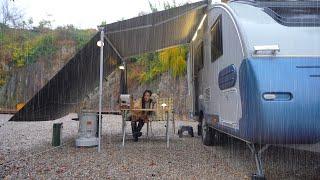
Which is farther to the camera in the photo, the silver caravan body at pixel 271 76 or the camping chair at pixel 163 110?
the camping chair at pixel 163 110

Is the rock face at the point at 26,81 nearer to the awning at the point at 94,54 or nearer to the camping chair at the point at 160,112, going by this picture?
the awning at the point at 94,54

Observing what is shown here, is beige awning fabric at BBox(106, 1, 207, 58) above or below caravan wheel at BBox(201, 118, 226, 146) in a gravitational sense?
above

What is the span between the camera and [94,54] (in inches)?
315

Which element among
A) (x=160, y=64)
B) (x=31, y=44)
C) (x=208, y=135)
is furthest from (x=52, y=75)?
(x=208, y=135)

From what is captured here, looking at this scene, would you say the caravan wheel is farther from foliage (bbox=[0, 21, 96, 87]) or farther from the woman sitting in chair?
foliage (bbox=[0, 21, 96, 87])

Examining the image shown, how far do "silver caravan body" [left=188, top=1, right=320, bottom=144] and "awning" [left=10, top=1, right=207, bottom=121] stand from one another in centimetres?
235

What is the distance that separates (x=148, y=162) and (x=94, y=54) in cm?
273

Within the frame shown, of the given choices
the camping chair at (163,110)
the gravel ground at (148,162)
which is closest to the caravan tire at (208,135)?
the gravel ground at (148,162)

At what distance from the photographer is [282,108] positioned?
14.2ft

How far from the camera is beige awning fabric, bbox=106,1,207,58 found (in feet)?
24.3

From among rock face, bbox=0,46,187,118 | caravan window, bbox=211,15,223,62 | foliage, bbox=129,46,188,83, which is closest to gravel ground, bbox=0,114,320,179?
caravan window, bbox=211,15,223,62

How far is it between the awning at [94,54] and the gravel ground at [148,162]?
791 mm

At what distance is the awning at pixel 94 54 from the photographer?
7.55 metres

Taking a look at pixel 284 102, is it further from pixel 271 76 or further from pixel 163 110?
pixel 163 110
